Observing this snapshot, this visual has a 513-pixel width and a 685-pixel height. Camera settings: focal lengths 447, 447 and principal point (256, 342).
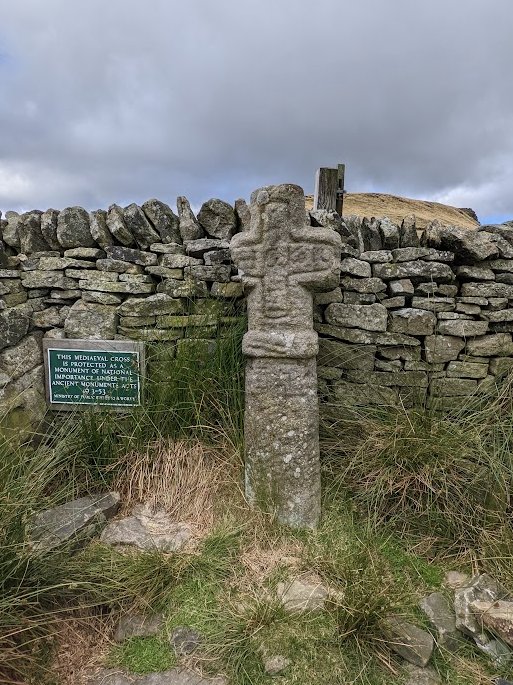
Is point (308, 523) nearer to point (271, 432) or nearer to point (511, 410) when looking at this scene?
point (271, 432)

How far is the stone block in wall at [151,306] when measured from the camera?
3775mm

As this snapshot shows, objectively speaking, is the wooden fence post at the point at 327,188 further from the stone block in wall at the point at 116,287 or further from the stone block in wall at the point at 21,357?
the stone block in wall at the point at 21,357

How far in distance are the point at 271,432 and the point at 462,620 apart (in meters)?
1.53

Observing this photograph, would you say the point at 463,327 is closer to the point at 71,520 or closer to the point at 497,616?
the point at 497,616

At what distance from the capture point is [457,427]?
338 cm

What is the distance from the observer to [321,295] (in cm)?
380

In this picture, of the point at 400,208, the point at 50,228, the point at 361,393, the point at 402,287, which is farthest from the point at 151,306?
the point at 400,208

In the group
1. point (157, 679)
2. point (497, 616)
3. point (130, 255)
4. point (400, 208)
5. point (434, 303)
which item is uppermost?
point (400, 208)

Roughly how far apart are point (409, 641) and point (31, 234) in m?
4.00

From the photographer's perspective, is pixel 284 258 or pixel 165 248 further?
pixel 165 248

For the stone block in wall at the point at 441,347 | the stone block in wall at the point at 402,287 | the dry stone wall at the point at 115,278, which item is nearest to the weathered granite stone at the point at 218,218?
the dry stone wall at the point at 115,278

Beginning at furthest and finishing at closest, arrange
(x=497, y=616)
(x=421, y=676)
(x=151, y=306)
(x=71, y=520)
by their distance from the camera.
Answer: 1. (x=151, y=306)
2. (x=71, y=520)
3. (x=497, y=616)
4. (x=421, y=676)

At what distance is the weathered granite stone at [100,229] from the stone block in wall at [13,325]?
88 cm

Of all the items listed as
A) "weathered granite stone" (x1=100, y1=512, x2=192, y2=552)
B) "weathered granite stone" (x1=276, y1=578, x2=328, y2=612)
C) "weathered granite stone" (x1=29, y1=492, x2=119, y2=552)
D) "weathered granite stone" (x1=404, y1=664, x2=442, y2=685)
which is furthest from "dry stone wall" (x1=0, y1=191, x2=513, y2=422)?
"weathered granite stone" (x1=404, y1=664, x2=442, y2=685)
